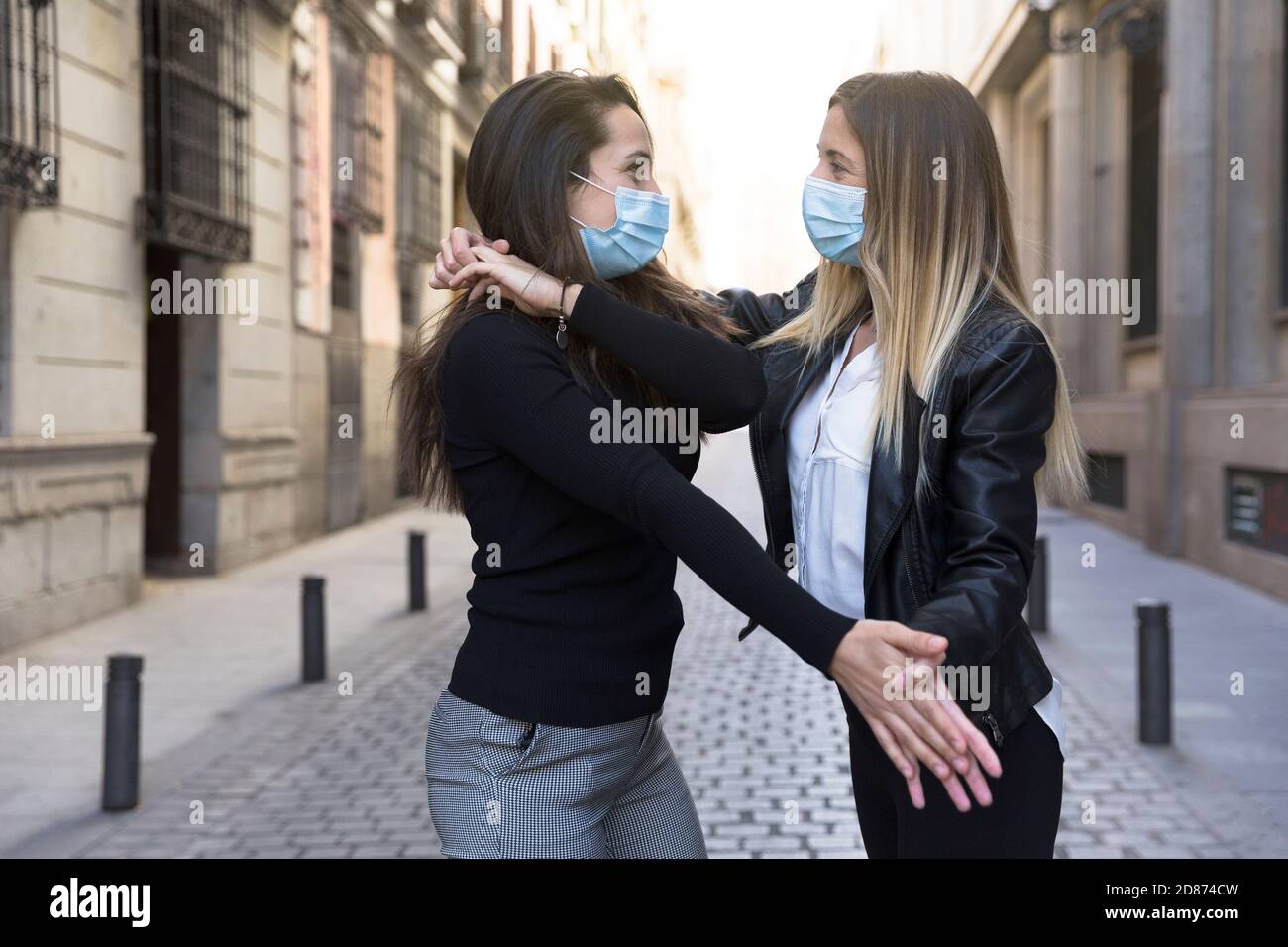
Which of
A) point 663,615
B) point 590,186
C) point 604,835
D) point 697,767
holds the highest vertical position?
point 590,186

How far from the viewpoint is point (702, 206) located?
332 feet

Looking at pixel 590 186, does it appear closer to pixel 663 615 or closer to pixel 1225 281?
pixel 663 615

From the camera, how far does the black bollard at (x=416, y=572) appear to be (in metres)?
10.3

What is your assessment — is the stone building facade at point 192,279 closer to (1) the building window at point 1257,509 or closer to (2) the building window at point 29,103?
(2) the building window at point 29,103

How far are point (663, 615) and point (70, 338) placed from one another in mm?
8360

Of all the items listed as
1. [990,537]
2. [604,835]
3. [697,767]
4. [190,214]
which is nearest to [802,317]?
[990,537]

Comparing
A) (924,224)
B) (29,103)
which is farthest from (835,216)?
(29,103)

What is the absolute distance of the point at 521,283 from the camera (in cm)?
205

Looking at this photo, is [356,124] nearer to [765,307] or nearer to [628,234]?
[765,307]

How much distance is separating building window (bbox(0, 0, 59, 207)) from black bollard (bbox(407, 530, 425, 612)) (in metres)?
3.46

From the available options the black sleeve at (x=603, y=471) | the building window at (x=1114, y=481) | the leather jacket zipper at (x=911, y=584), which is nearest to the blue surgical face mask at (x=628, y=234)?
the black sleeve at (x=603, y=471)

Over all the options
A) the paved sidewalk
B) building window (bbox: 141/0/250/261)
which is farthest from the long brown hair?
building window (bbox: 141/0/250/261)

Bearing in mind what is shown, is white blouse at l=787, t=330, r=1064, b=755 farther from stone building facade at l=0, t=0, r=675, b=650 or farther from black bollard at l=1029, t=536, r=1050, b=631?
stone building facade at l=0, t=0, r=675, b=650

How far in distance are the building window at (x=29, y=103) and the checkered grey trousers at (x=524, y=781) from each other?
7.27 m
